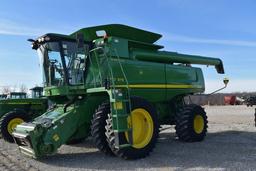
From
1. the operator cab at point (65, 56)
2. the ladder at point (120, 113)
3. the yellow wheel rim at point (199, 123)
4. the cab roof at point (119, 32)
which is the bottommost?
the yellow wheel rim at point (199, 123)

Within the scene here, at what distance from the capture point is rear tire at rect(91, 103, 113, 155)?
31.9 feet

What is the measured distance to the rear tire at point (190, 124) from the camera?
12.6 metres

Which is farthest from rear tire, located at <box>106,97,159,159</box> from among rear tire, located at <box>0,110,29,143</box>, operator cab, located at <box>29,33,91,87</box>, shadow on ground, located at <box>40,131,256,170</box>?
rear tire, located at <box>0,110,29,143</box>

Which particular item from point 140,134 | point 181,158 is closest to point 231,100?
point 140,134

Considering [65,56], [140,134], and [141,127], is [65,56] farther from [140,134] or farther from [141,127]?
[140,134]

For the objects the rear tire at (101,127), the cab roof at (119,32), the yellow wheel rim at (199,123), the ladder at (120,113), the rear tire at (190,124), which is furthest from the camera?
the yellow wheel rim at (199,123)

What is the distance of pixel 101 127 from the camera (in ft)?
32.0

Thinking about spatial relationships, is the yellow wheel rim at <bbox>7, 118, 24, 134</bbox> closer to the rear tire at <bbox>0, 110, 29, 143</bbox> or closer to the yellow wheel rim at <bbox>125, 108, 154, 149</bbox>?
the rear tire at <bbox>0, 110, 29, 143</bbox>

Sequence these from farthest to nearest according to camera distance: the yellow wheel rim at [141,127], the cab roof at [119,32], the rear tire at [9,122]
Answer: the rear tire at [9,122]
the cab roof at [119,32]
the yellow wheel rim at [141,127]

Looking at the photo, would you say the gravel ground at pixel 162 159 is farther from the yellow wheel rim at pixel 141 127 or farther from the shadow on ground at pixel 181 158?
the yellow wheel rim at pixel 141 127

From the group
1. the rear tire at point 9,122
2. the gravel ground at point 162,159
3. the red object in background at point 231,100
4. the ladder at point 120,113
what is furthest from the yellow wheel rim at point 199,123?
the red object in background at point 231,100

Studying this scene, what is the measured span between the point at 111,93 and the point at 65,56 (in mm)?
2278

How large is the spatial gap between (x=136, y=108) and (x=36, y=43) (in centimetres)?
374

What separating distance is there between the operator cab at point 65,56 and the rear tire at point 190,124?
3.70 metres
